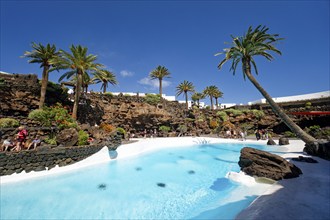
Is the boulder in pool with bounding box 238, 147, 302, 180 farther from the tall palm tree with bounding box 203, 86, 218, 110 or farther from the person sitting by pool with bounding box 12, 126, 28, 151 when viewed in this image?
the tall palm tree with bounding box 203, 86, 218, 110

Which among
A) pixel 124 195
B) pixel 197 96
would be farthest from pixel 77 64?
pixel 197 96

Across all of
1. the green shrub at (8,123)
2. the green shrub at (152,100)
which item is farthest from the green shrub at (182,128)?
the green shrub at (8,123)

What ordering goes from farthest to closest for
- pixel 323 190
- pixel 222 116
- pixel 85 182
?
pixel 222 116, pixel 85 182, pixel 323 190

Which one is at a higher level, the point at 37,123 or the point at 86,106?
the point at 86,106

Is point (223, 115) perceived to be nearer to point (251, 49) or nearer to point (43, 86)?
point (251, 49)

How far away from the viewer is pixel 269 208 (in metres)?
4.98

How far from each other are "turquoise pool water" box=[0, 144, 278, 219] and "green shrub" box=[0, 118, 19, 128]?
685 centimetres

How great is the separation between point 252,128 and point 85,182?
109 ft

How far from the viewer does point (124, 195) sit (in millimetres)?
8773

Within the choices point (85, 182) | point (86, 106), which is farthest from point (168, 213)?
point (86, 106)

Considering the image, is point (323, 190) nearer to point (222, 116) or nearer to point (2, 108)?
point (2, 108)

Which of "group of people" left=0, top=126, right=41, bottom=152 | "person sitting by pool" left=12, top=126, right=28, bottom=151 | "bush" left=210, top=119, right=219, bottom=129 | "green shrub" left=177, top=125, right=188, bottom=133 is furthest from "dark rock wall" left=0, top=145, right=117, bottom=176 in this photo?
"bush" left=210, top=119, right=219, bottom=129

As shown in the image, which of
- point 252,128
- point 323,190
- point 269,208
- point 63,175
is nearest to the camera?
point 269,208

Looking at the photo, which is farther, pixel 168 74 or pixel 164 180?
pixel 168 74
